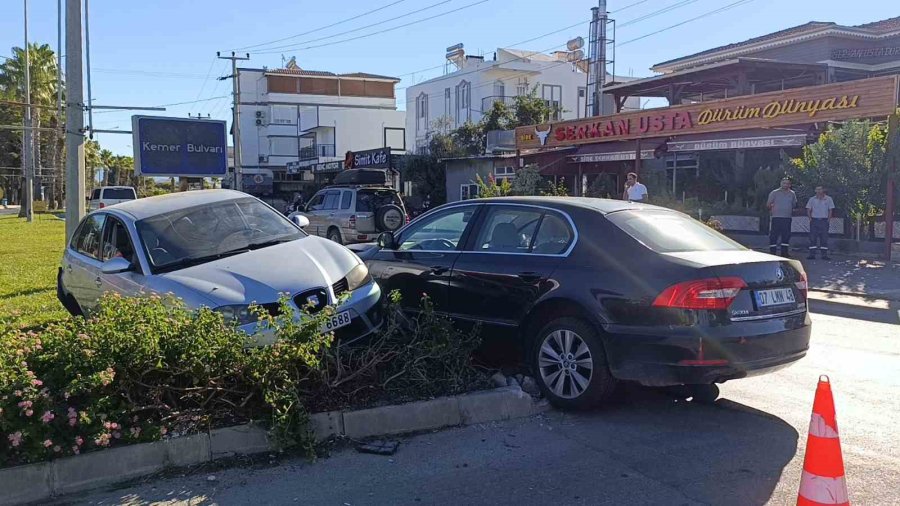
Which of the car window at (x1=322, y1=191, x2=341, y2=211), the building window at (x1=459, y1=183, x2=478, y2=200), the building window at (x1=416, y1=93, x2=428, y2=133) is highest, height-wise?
the building window at (x1=416, y1=93, x2=428, y2=133)

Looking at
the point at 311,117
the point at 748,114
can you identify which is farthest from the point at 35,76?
the point at 748,114

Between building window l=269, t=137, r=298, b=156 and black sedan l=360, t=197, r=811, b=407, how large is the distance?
72.7 metres

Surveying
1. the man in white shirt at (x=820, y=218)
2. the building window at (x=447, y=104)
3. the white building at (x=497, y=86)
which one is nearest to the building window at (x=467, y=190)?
the man in white shirt at (x=820, y=218)

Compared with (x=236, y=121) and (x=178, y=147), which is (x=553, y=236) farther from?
(x=236, y=121)

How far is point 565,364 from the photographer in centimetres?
530

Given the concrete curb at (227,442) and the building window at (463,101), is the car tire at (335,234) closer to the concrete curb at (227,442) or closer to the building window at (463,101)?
the concrete curb at (227,442)

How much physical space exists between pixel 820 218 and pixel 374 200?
10.5 metres

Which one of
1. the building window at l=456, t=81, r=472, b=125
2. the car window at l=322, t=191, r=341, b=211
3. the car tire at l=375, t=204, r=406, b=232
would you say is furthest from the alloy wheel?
the building window at l=456, t=81, r=472, b=125

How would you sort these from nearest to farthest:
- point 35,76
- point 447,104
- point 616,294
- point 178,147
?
1. point 616,294
2. point 178,147
3. point 35,76
4. point 447,104

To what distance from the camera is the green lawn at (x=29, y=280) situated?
8.84 metres

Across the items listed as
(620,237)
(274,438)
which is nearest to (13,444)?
(274,438)

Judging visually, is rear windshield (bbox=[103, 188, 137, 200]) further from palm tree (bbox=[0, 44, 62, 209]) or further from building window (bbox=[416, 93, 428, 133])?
building window (bbox=[416, 93, 428, 133])

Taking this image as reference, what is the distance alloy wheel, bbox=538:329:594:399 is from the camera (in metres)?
5.18

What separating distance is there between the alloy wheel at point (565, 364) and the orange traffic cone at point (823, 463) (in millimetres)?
1854
